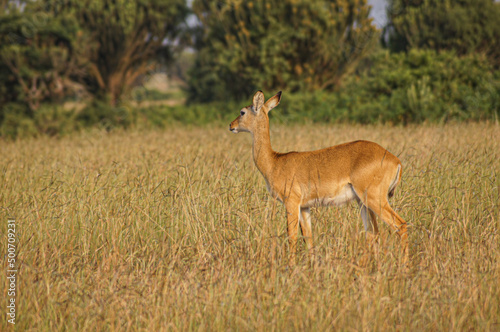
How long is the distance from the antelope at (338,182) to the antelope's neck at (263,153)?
0.07 ft

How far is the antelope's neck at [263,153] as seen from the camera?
4.61 metres

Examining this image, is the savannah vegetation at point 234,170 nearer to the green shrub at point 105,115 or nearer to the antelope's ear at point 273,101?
the green shrub at point 105,115

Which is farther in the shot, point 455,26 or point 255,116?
point 455,26

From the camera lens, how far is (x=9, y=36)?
19.3 meters

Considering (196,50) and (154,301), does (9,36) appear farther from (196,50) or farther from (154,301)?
(154,301)

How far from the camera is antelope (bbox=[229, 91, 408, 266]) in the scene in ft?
13.4

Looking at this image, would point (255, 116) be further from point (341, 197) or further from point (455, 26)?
point (455, 26)

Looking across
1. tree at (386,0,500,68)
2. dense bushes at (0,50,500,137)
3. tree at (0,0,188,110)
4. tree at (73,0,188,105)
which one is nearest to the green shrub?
dense bushes at (0,50,500,137)

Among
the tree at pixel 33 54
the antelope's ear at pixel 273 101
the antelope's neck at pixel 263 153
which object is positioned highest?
the tree at pixel 33 54

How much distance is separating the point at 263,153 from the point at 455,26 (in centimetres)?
1982

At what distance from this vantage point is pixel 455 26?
21219 millimetres

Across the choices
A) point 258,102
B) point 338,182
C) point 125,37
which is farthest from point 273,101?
point 125,37

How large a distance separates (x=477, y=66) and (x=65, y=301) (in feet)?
56.5

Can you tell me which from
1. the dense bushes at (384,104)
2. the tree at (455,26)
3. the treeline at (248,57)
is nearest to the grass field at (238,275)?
the dense bushes at (384,104)
